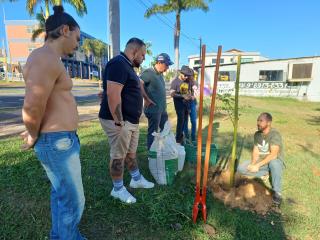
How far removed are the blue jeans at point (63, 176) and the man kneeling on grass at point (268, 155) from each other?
250 centimetres

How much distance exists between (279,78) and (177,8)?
1023cm

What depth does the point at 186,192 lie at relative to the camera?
132 inches

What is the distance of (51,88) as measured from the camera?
1.56 metres

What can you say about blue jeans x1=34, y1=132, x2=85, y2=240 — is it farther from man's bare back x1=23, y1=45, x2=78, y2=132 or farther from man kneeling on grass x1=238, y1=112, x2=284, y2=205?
man kneeling on grass x1=238, y1=112, x2=284, y2=205

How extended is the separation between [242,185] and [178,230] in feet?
4.61

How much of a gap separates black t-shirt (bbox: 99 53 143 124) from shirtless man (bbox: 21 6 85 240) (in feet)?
2.45

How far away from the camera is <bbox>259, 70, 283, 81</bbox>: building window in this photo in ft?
69.8

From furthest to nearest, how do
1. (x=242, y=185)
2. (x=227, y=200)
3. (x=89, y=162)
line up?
(x=89, y=162), (x=242, y=185), (x=227, y=200)

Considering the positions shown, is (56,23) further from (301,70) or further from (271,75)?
(271,75)

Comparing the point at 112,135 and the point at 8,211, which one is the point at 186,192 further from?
the point at 8,211

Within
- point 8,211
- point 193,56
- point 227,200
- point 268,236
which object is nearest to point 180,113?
point 227,200

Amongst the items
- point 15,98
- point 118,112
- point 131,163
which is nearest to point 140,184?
point 131,163

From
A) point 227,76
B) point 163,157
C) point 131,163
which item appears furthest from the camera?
point 227,76

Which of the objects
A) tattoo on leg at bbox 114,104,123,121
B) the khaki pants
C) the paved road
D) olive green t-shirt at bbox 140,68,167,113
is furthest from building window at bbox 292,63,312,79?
tattoo on leg at bbox 114,104,123,121
